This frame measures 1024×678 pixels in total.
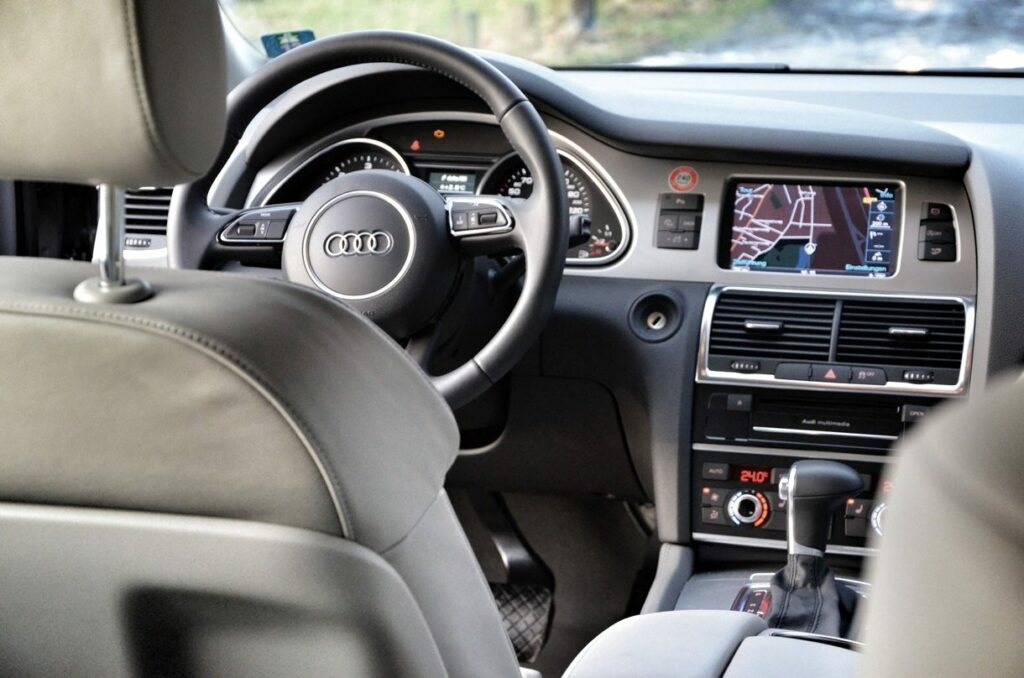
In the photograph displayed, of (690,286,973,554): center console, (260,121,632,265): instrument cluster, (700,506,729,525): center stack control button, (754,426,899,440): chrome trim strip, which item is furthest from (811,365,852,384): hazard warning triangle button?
(260,121,632,265): instrument cluster

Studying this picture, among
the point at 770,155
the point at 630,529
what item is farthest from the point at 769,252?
the point at 630,529

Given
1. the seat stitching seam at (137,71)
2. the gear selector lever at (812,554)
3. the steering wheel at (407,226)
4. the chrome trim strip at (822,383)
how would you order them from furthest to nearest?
the chrome trim strip at (822,383), the gear selector lever at (812,554), the steering wheel at (407,226), the seat stitching seam at (137,71)

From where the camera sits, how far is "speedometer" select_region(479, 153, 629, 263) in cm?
243

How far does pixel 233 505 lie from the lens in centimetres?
88

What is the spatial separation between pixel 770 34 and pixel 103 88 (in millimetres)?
2260

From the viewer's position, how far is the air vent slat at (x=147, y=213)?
2.57 metres

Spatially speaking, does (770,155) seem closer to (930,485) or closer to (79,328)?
(79,328)

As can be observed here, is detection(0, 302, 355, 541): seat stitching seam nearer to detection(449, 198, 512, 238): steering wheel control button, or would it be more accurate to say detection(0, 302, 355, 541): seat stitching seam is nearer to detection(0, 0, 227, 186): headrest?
detection(0, 0, 227, 186): headrest

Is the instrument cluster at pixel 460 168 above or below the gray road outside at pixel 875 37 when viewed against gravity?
below

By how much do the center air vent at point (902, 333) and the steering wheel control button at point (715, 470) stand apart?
300mm

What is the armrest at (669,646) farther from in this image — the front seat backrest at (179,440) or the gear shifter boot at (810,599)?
the gear shifter boot at (810,599)

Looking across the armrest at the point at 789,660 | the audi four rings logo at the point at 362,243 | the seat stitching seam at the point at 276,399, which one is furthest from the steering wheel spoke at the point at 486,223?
the seat stitching seam at the point at 276,399

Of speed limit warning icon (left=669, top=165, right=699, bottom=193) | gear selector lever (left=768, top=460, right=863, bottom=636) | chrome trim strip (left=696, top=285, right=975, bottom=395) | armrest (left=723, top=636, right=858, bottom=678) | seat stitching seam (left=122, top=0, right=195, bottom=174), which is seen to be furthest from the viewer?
speed limit warning icon (left=669, top=165, right=699, bottom=193)

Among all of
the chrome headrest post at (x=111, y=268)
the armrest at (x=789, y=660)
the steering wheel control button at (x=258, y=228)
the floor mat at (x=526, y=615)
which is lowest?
the floor mat at (x=526, y=615)
